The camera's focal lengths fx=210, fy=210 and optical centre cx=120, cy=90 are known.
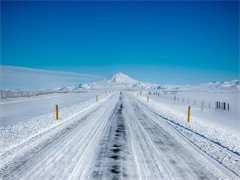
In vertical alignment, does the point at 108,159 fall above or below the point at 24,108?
above

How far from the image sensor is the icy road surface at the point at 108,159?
18.2ft

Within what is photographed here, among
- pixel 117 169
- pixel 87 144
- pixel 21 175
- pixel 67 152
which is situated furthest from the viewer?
pixel 87 144

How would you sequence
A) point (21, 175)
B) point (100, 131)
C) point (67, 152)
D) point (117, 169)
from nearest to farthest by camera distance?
point (21, 175) < point (117, 169) < point (67, 152) < point (100, 131)

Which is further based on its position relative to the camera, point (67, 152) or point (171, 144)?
point (171, 144)

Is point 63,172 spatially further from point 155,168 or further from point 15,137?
point 15,137

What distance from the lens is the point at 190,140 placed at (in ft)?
31.0

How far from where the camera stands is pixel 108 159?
6656 mm

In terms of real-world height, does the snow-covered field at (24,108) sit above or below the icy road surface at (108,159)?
below

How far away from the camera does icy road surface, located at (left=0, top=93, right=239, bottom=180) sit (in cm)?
555

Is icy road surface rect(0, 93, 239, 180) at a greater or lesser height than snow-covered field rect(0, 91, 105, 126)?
greater

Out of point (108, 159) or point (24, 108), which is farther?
point (24, 108)

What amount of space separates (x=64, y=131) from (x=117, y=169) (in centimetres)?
581

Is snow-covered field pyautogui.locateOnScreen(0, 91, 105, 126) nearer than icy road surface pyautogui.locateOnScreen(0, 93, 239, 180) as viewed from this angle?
No

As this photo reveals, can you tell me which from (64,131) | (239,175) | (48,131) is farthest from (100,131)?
(239,175)
